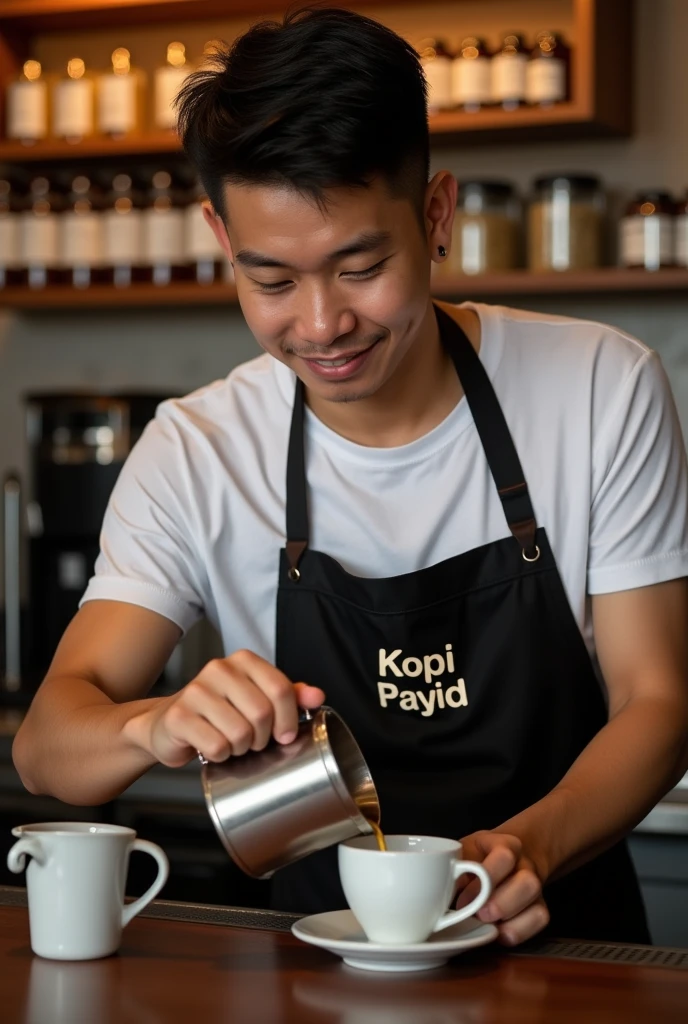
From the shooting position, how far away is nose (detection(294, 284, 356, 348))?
3.90 feet

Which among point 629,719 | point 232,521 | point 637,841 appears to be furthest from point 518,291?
point 629,719

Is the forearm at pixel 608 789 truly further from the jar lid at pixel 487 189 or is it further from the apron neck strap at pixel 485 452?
the jar lid at pixel 487 189

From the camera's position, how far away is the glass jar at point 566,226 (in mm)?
2545

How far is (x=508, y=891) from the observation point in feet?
3.30

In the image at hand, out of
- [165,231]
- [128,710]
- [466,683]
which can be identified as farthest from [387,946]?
[165,231]

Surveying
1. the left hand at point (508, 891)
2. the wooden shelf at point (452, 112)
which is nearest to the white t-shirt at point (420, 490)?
the left hand at point (508, 891)

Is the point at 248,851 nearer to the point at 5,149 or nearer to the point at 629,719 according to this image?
the point at 629,719

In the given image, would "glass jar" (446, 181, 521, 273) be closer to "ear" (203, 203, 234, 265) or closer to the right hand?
"ear" (203, 203, 234, 265)

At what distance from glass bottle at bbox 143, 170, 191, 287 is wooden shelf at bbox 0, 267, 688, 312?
0.12 ft

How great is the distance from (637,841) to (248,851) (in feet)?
3.62

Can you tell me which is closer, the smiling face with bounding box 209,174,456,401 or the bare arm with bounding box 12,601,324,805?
the bare arm with bounding box 12,601,324,805

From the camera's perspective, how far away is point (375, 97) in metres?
1.21

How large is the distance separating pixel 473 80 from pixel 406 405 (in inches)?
52.1

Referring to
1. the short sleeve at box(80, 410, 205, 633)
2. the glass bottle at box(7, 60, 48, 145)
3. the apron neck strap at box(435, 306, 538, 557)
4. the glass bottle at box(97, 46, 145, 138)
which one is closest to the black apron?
the apron neck strap at box(435, 306, 538, 557)
